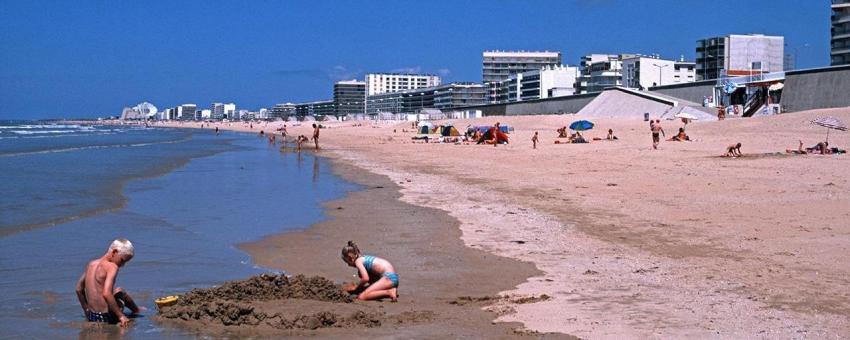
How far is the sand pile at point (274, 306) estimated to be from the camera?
6.91m

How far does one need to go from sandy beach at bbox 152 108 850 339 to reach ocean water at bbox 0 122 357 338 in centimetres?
100

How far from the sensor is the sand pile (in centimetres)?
691

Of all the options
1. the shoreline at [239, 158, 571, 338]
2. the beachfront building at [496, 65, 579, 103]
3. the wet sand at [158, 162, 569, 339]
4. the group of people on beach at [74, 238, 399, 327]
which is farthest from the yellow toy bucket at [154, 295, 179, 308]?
the beachfront building at [496, 65, 579, 103]

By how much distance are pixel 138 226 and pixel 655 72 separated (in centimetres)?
9809

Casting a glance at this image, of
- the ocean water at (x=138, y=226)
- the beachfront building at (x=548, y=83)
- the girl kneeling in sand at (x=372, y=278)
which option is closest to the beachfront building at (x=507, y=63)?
the beachfront building at (x=548, y=83)

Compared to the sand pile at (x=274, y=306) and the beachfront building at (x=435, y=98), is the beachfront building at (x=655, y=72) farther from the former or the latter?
the sand pile at (x=274, y=306)

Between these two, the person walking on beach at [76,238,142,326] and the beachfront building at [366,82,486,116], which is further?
the beachfront building at [366,82,486,116]

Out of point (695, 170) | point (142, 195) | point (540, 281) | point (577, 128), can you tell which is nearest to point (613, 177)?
point (695, 170)

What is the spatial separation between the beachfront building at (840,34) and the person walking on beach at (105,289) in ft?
254

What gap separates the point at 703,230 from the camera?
38.3 feet

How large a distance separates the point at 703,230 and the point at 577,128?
31343 millimetres

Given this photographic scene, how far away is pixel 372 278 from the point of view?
8.03 metres

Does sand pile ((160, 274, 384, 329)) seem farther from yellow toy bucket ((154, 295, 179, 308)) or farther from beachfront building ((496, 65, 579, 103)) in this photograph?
beachfront building ((496, 65, 579, 103))

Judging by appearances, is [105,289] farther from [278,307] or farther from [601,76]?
[601,76]
